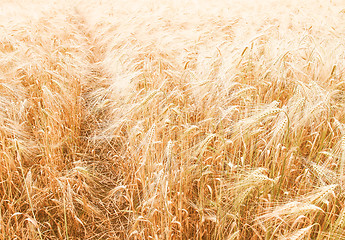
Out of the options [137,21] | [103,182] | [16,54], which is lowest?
[103,182]

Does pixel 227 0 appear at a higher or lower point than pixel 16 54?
higher

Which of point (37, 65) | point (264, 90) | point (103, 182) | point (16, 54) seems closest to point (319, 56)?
point (264, 90)

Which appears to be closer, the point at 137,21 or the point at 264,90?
the point at 264,90

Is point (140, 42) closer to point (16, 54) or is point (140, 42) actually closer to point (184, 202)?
point (16, 54)

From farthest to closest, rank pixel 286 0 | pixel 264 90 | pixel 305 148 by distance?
pixel 286 0 < pixel 264 90 < pixel 305 148

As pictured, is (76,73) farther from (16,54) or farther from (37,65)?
(16,54)

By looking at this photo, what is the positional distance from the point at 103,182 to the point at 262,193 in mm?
1154

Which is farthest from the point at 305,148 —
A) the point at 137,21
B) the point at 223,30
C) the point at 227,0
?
the point at 227,0

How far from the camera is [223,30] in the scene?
425cm

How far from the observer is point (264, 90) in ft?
6.94

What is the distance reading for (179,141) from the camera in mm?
1674

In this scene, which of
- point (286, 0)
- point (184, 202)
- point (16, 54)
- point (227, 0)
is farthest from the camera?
point (227, 0)

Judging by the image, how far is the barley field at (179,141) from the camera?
1.28m

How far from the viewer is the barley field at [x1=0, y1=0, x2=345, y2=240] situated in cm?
128
